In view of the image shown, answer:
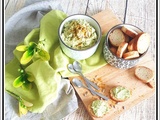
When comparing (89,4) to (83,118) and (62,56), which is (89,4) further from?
(83,118)

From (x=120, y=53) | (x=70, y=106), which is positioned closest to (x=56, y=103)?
(x=70, y=106)

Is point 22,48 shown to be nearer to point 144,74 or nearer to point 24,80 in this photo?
point 24,80

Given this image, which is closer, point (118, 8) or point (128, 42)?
point (128, 42)

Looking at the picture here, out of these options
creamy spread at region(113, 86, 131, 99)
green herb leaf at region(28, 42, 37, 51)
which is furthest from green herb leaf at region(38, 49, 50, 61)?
creamy spread at region(113, 86, 131, 99)

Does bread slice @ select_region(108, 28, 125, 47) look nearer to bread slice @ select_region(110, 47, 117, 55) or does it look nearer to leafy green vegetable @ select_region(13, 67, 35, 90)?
bread slice @ select_region(110, 47, 117, 55)

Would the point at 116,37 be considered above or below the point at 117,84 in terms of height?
above

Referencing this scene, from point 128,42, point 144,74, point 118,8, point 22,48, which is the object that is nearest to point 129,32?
point 128,42
